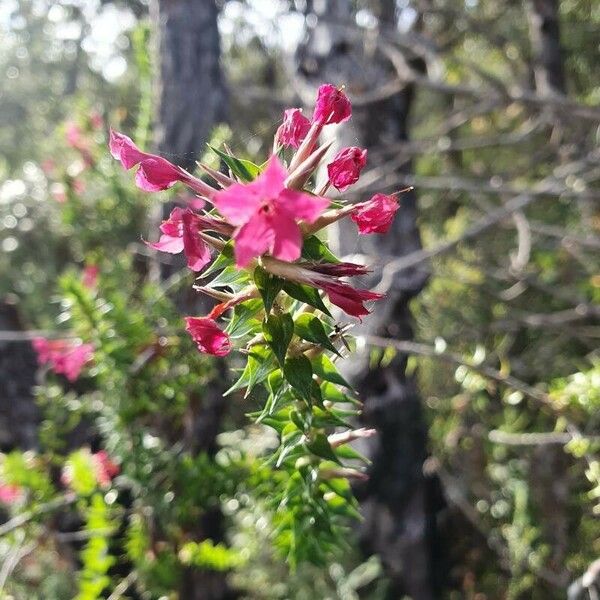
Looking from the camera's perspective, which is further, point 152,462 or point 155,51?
point 155,51

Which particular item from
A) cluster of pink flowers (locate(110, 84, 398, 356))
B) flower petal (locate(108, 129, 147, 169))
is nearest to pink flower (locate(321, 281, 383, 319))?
cluster of pink flowers (locate(110, 84, 398, 356))

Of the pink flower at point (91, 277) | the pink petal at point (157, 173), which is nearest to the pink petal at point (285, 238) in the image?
the pink petal at point (157, 173)

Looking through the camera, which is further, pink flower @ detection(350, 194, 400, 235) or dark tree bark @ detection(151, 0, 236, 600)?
dark tree bark @ detection(151, 0, 236, 600)

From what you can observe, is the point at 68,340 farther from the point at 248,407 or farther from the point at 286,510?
the point at 286,510

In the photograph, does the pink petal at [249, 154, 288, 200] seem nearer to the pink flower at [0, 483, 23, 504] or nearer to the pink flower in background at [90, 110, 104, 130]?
the pink flower at [0, 483, 23, 504]

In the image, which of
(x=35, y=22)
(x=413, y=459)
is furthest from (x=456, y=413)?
(x=35, y=22)

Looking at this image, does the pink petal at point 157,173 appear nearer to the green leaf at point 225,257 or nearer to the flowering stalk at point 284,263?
the flowering stalk at point 284,263

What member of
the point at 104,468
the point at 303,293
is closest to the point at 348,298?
the point at 303,293
